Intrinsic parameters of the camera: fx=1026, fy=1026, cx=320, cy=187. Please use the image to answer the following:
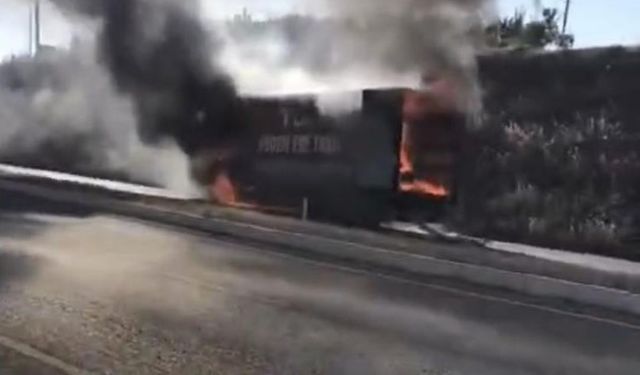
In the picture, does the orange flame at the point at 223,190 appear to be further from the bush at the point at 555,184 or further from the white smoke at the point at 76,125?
the bush at the point at 555,184

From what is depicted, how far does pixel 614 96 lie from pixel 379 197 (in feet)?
15.5

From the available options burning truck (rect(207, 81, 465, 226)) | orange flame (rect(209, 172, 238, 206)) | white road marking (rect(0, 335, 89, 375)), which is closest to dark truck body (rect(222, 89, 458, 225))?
burning truck (rect(207, 81, 465, 226))

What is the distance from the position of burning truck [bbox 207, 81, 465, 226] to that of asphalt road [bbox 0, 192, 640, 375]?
6799mm

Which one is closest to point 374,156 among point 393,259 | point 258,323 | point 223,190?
point 223,190

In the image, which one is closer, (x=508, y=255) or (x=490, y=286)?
(x=490, y=286)

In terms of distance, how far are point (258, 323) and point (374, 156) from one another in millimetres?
11733

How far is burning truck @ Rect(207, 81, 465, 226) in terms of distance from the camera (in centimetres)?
1950

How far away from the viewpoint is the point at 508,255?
14.4 metres

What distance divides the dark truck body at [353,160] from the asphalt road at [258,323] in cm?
677

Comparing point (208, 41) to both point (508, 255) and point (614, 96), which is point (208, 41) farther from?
point (508, 255)

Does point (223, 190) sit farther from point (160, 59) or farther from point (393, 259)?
point (393, 259)

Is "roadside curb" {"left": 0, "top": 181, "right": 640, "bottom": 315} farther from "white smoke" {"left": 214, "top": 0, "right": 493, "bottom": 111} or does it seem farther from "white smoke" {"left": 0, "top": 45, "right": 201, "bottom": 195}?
"white smoke" {"left": 0, "top": 45, "right": 201, "bottom": 195}

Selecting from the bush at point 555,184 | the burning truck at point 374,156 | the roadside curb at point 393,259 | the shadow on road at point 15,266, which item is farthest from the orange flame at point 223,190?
the shadow on road at point 15,266

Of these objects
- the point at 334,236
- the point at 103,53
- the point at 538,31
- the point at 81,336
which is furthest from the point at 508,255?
the point at 538,31
